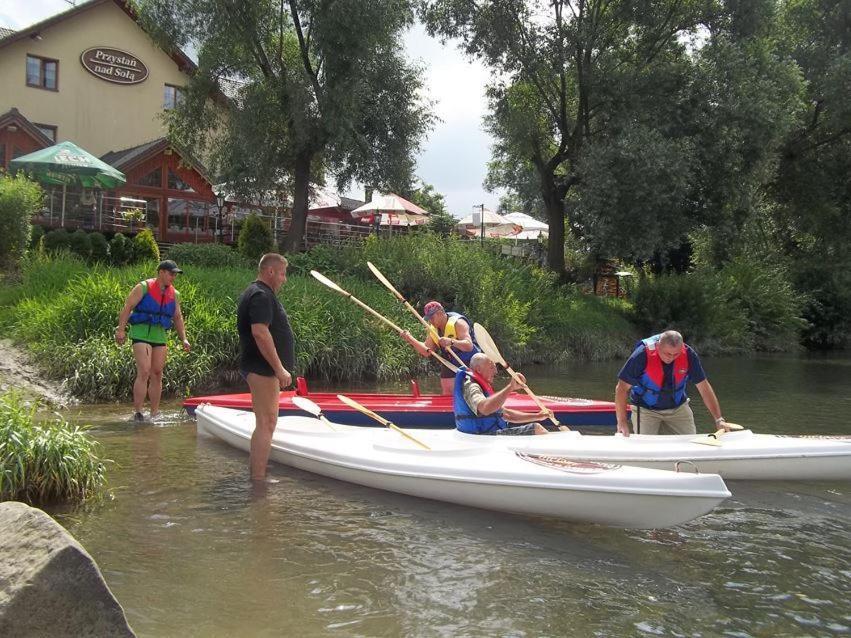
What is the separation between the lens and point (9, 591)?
2.75m

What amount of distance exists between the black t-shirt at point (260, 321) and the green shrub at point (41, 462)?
1.24m

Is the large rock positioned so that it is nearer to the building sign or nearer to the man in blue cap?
the man in blue cap

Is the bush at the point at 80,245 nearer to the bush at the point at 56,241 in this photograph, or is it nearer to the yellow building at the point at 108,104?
the bush at the point at 56,241

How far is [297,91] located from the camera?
1638cm

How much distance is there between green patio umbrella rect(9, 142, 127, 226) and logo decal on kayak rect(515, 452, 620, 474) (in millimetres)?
13821

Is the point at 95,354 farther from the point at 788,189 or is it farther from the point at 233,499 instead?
the point at 788,189

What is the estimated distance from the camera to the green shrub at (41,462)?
15.8 ft

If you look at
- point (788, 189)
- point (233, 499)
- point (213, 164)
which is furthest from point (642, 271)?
point (233, 499)

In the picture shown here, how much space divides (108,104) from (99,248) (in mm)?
10991

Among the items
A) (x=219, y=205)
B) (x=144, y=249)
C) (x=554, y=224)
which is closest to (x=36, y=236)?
(x=144, y=249)

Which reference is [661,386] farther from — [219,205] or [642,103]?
[219,205]

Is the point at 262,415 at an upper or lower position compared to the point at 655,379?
lower

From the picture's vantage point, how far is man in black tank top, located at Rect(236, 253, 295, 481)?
5332 mm

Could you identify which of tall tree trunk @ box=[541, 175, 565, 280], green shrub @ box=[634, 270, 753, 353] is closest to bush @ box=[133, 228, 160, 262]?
tall tree trunk @ box=[541, 175, 565, 280]
